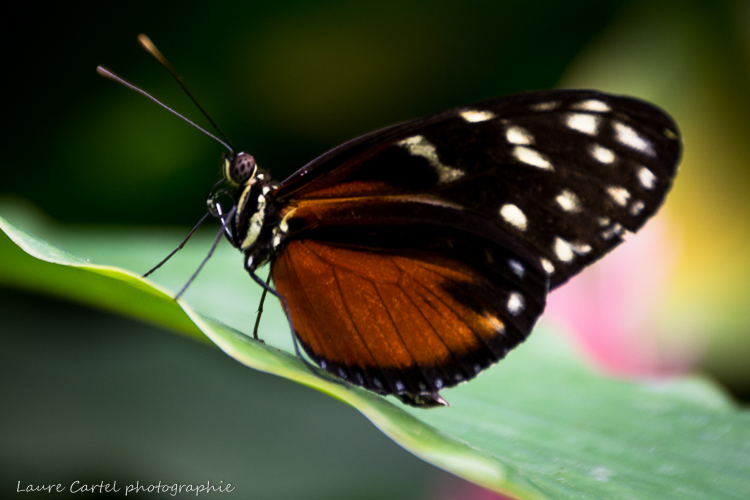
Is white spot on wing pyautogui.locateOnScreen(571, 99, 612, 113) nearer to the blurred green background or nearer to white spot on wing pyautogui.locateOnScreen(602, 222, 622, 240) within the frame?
white spot on wing pyautogui.locateOnScreen(602, 222, 622, 240)

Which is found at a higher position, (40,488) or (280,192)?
(280,192)

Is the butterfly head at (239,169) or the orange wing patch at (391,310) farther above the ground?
the butterfly head at (239,169)

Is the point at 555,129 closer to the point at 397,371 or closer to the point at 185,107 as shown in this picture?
the point at 397,371

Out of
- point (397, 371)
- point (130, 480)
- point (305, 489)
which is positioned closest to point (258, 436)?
point (305, 489)

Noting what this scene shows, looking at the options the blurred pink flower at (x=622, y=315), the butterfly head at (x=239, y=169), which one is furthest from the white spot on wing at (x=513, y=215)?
the blurred pink flower at (x=622, y=315)

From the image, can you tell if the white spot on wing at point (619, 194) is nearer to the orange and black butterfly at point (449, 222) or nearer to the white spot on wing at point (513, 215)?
the orange and black butterfly at point (449, 222)

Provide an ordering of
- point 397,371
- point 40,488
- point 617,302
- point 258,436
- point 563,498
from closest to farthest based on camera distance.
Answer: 1. point 563,498
2. point 397,371
3. point 40,488
4. point 258,436
5. point 617,302

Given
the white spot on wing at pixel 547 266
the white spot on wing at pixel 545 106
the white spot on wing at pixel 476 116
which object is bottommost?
the white spot on wing at pixel 547 266
